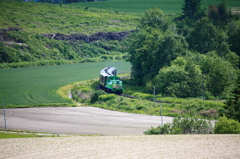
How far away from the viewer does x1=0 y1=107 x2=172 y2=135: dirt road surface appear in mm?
35375

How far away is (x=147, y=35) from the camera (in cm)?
7288

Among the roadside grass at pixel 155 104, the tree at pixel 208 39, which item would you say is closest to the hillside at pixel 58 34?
the tree at pixel 208 39

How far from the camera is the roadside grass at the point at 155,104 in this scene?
4056cm

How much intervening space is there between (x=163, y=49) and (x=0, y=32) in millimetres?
71397

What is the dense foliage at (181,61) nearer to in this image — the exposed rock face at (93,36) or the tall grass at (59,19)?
the exposed rock face at (93,36)

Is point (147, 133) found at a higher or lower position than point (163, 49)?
lower

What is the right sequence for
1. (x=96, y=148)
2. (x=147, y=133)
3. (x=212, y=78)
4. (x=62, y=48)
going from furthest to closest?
1. (x=62, y=48)
2. (x=212, y=78)
3. (x=147, y=133)
4. (x=96, y=148)

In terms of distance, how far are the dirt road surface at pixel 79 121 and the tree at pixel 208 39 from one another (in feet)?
127

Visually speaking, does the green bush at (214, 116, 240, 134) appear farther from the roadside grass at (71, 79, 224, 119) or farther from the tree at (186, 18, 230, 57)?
the tree at (186, 18, 230, 57)

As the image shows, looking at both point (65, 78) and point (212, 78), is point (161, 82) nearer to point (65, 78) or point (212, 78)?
point (212, 78)

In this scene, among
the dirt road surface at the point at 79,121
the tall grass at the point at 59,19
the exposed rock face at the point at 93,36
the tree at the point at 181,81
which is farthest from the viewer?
the tall grass at the point at 59,19

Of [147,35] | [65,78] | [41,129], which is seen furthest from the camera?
[65,78]

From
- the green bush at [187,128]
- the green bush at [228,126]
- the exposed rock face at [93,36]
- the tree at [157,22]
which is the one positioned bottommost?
the green bush at [187,128]

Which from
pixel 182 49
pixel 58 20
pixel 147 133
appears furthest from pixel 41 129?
pixel 58 20
